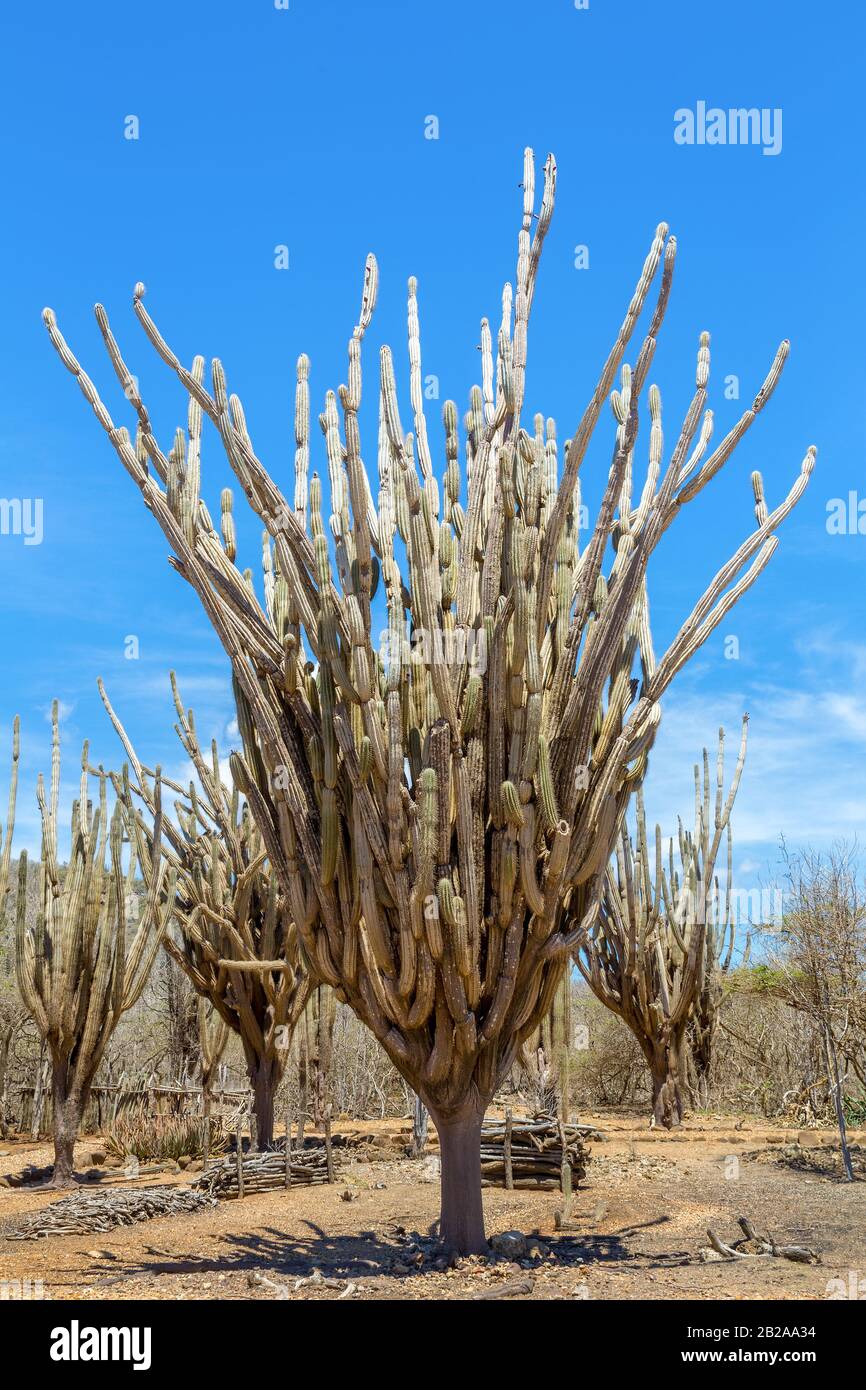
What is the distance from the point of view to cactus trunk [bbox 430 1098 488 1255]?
5285 mm

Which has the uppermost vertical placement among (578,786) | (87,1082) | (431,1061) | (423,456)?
(423,456)

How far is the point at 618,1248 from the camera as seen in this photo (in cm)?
611

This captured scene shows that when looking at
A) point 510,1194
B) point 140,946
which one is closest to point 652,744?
point 510,1194

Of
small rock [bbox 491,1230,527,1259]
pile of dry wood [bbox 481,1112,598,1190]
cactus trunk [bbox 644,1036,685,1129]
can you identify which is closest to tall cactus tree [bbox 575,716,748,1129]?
cactus trunk [bbox 644,1036,685,1129]

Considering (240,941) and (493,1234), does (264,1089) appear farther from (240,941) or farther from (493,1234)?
(493,1234)

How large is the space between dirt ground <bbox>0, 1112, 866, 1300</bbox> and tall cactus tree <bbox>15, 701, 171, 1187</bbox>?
3.29 feet

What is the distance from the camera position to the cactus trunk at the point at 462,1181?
5285 mm

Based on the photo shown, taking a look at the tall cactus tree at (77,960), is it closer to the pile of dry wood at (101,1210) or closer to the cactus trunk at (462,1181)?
the pile of dry wood at (101,1210)

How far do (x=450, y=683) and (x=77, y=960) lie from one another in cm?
635

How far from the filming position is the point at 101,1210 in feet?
25.1

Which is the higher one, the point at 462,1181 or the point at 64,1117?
the point at 462,1181

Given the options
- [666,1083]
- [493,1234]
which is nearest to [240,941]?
[493,1234]
